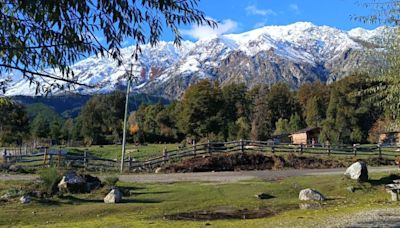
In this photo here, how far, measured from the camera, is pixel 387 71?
13.6 m

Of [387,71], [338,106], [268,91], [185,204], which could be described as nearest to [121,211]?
[185,204]

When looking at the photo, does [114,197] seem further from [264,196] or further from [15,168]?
[15,168]

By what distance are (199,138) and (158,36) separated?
214 feet

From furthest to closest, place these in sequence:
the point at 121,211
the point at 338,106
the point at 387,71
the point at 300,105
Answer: the point at 300,105
the point at 338,106
the point at 121,211
the point at 387,71

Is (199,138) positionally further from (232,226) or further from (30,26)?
(30,26)

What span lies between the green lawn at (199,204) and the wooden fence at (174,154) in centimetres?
1102

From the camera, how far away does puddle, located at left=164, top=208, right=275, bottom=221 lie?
15.1 metres

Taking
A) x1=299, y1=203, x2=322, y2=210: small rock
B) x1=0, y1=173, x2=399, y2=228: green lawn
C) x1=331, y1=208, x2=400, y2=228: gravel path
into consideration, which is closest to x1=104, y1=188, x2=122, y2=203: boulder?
x1=0, y1=173, x2=399, y2=228: green lawn

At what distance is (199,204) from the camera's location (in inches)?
709

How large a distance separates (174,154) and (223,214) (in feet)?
70.0

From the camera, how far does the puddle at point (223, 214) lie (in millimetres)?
15086

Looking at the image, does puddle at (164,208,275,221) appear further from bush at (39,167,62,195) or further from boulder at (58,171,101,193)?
bush at (39,167,62,195)

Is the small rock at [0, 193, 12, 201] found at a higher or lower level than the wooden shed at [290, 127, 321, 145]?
lower

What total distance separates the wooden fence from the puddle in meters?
18.2
